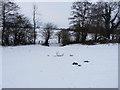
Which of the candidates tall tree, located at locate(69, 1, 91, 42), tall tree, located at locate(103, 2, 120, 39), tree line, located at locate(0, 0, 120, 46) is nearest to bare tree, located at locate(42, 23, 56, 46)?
tree line, located at locate(0, 0, 120, 46)

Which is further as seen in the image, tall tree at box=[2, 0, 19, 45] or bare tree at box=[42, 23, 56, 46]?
bare tree at box=[42, 23, 56, 46]

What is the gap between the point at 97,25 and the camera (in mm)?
19688

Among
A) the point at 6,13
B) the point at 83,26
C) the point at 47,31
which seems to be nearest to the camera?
the point at 6,13

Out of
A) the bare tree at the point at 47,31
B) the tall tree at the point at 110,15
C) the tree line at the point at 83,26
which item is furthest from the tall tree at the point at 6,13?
the tall tree at the point at 110,15

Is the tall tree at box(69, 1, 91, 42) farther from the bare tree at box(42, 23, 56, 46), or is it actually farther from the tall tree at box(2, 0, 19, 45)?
the tall tree at box(2, 0, 19, 45)

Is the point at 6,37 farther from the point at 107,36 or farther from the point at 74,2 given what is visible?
the point at 107,36

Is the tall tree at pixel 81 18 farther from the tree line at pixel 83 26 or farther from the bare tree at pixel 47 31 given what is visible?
the bare tree at pixel 47 31

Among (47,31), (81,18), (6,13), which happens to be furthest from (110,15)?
(6,13)

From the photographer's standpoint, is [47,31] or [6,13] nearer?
[6,13]

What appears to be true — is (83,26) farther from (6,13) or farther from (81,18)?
(6,13)

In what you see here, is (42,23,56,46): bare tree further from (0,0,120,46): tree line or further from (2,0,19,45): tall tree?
(2,0,19,45): tall tree

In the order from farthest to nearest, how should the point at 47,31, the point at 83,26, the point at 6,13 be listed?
1. the point at 47,31
2. the point at 83,26
3. the point at 6,13

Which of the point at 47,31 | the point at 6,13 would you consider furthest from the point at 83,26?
the point at 6,13

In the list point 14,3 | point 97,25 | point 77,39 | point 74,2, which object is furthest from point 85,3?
point 14,3
